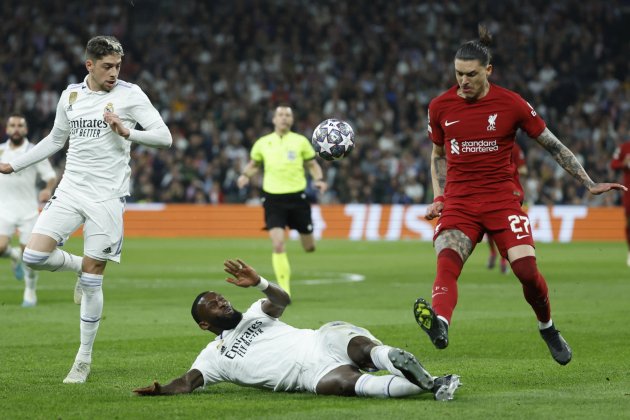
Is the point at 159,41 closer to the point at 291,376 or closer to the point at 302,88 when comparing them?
the point at 302,88

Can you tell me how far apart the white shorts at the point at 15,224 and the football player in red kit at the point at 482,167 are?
8.73m

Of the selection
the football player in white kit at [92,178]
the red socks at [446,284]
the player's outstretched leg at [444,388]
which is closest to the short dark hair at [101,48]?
the football player in white kit at [92,178]

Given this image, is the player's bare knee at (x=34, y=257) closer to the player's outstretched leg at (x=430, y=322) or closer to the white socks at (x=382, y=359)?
the white socks at (x=382, y=359)

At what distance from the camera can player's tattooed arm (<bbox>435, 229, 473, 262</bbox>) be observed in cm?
830

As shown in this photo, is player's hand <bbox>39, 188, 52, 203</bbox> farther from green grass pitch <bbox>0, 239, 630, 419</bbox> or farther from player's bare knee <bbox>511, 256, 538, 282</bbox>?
player's bare knee <bbox>511, 256, 538, 282</bbox>

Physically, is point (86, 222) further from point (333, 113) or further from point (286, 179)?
point (333, 113)

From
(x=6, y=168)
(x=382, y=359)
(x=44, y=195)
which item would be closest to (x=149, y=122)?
(x=6, y=168)

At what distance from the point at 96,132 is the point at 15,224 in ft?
23.7

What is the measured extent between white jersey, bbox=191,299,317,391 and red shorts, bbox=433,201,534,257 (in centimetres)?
137

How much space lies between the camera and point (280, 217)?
16703 millimetres

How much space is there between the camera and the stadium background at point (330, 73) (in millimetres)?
34438

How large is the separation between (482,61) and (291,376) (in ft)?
8.67

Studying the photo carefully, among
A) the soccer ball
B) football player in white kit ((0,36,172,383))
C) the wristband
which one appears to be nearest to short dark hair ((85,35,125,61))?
football player in white kit ((0,36,172,383))

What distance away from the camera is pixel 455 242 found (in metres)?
8.32
